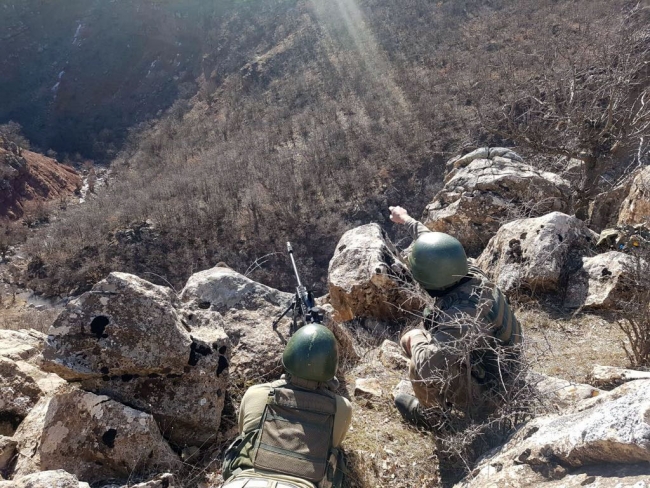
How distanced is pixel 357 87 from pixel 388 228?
906 cm

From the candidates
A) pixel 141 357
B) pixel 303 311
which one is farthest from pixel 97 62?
pixel 141 357

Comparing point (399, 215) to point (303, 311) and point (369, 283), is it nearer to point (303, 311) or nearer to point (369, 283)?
point (303, 311)

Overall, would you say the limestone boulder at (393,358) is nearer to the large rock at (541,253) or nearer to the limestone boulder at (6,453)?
the large rock at (541,253)

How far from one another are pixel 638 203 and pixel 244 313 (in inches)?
166

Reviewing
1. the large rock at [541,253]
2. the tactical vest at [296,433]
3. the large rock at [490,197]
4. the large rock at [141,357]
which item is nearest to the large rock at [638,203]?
the large rock at [541,253]

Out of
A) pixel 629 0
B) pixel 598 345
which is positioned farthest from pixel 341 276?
pixel 629 0

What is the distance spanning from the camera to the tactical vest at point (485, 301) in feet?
8.00

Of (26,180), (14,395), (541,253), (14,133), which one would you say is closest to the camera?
(14,395)

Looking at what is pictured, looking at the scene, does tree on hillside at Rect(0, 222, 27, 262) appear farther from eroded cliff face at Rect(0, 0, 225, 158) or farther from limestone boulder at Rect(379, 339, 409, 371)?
limestone boulder at Rect(379, 339, 409, 371)

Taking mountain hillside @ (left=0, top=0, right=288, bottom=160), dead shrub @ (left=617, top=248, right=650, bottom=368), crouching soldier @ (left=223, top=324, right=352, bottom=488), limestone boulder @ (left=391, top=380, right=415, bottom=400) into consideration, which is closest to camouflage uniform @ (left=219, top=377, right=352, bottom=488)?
crouching soldier @ (left=223, top=324, right=352, bottom=488)

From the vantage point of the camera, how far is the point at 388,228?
11.7 metres

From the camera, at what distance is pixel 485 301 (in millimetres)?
2391

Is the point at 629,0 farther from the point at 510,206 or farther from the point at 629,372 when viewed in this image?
the point at 629,372

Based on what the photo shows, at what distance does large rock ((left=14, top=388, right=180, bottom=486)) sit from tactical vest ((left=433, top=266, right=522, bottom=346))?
5.74 feet
